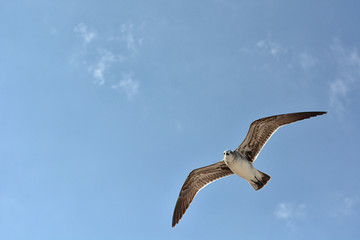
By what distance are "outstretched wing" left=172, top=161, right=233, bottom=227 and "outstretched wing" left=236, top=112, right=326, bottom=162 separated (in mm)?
1331

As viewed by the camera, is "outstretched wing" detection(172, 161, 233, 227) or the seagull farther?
"outstretched wing" detection(172, 161, 233, 227)

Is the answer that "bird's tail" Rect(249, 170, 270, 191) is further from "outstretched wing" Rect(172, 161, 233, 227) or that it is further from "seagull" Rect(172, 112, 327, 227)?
"outstretched wing" Rect(172, 161, 233, 227)

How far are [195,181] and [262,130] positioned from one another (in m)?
3.94

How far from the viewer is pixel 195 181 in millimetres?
18234

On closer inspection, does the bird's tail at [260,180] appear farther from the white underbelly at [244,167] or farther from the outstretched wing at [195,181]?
the outstretched wing at [195,181]

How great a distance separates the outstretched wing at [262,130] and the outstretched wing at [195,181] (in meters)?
1.33

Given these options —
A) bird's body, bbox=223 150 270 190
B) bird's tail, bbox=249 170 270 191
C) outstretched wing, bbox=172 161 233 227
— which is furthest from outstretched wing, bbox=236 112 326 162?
outstretched wing, bbox=172 161 233 227

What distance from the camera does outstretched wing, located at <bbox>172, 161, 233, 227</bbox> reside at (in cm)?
1770

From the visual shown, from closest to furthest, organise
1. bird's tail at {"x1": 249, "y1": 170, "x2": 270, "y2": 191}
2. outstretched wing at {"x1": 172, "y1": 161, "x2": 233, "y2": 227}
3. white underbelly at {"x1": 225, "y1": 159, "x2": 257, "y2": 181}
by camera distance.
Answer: white underbelly at {"x1": 225, "y1": 159, "x2": 257, "y2": 181}
bird's tail at {"x1": 249, "y1": 170, "x2": 270, "y2": 191}
outstretched wing at {"x1": 172, "y1": 161, "x2": 233, "y2": 227}

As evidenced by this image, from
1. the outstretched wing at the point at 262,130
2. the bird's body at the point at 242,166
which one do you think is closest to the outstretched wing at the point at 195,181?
the bird's body at the point at 242,166

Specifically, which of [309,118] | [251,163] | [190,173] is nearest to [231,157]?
[251,163]

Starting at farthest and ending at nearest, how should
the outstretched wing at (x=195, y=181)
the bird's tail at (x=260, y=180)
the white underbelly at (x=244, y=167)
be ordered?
the outstretched wing at (x=195, y=181), the bird's tail at (x=260, y=180), the white underbelly at (x=244, y=167)

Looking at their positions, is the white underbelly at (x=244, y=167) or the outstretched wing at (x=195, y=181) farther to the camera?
the outstretched wing at (x=195, y=181)

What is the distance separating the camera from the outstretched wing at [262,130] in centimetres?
1644
